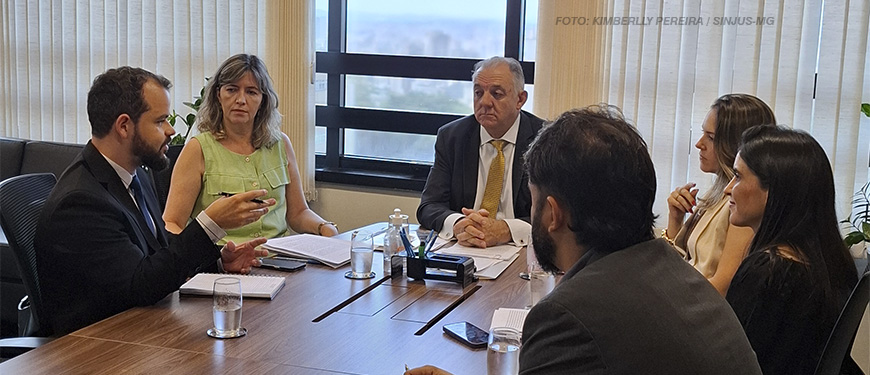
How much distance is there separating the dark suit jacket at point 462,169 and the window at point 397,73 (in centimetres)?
80

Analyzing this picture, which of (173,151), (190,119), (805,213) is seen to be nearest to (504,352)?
(805,213)

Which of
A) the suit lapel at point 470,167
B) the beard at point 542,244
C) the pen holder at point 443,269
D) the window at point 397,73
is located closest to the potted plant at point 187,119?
the window at point 397,73

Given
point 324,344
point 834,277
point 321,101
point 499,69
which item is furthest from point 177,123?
point 834,277

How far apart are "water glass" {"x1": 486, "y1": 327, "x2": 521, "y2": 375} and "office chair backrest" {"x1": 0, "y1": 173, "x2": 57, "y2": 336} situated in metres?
1.32

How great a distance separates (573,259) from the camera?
151 cm

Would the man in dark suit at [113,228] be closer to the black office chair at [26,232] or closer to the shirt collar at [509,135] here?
the black office chair at [26,232]

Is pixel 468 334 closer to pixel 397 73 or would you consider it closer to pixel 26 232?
pixel 26 232

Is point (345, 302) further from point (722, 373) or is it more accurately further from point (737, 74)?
point (737, 74)

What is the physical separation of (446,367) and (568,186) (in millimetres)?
613

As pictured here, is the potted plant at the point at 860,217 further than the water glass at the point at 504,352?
Yes

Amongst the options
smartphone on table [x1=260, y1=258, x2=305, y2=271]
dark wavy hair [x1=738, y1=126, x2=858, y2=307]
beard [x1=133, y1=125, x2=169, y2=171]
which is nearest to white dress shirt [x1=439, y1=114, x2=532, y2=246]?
smartphone on table [x1=260, y1=258, x2=305, y2=271]

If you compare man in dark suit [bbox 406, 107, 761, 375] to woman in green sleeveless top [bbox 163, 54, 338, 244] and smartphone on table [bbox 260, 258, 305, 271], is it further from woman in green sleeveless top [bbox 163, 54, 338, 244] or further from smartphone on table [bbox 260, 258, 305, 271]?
woman in green sleeveless top [bbox 163, 54, 338, 244]

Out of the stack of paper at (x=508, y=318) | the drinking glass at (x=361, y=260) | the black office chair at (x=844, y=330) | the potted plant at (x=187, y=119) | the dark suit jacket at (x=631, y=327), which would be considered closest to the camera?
the dark suit jacket at (x=631, y=327)

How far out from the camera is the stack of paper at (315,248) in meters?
2.81
